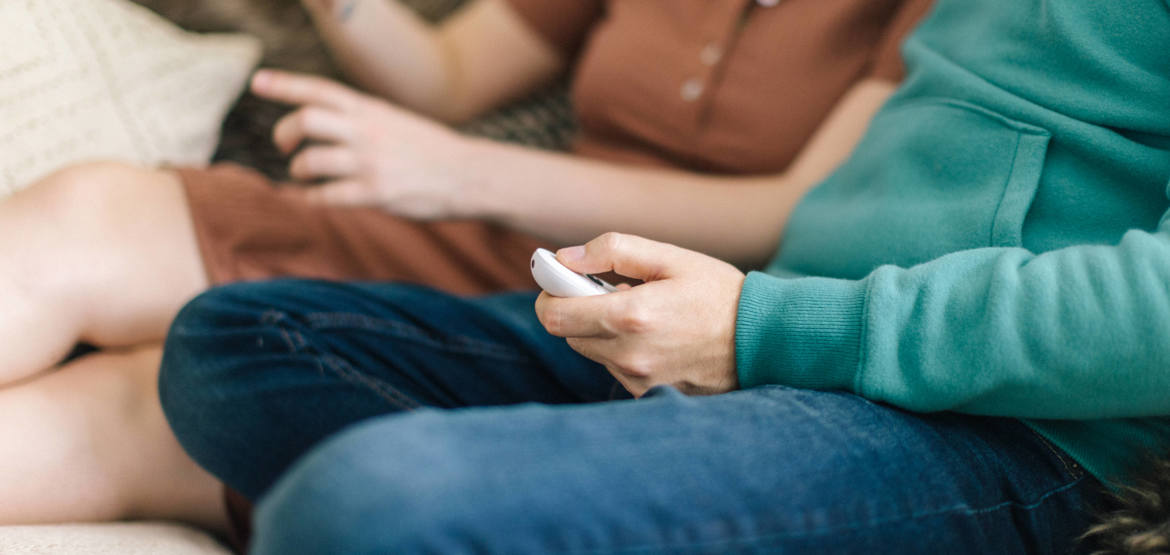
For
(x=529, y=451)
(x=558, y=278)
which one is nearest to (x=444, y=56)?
(x=558, y=278)

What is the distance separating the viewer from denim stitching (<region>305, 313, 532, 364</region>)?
1.62 feet

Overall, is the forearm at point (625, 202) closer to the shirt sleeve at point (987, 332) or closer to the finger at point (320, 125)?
the finger at point (320, 125)

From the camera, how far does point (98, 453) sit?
519 millimetres

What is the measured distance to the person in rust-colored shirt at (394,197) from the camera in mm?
523

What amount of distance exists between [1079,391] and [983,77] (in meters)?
0.23

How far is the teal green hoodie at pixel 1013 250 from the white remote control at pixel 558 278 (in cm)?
9

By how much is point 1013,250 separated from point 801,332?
0.38ft

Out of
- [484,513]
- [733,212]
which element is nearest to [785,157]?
[733,212]

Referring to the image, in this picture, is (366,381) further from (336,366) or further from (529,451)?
(529,451)

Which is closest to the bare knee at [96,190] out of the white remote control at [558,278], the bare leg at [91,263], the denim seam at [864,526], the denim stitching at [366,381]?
the bare leg at [91,263]

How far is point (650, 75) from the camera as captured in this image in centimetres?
73

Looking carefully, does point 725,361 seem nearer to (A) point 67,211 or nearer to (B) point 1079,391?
(B) point 1079,391

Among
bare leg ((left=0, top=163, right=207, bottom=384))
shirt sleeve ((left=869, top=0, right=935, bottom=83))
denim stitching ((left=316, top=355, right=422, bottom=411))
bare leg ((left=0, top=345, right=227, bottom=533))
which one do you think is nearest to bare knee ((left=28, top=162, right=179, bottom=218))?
bare leg ((left=0, top=163, right=207, bottom=384))

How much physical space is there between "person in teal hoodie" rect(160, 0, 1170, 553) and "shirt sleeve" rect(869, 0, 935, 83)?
0.08 metres
